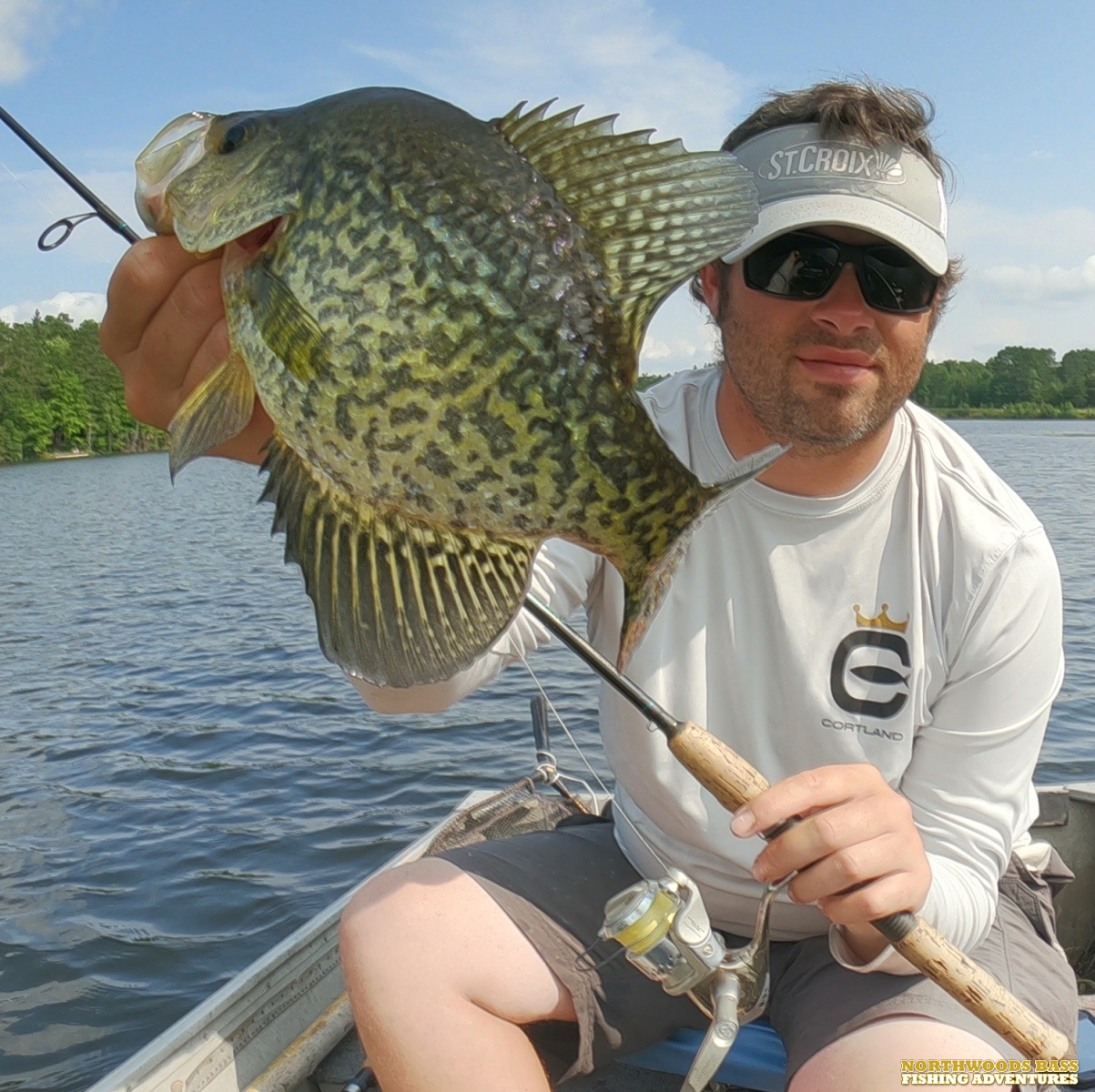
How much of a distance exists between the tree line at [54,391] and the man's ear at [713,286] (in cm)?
3383

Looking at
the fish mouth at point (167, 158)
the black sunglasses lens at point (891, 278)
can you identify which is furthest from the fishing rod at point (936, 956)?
the black sunglasses lens at point (891, 278)

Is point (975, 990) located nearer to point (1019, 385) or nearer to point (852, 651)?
point (852, 651)

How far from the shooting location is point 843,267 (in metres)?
2.57

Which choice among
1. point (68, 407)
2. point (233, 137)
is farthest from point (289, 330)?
point (68, 407)

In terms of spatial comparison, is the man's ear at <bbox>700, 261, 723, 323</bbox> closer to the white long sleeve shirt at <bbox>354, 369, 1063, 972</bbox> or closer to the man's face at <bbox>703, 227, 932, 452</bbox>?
the man's face at <bbox>703, 227, 932, 452</bbox>

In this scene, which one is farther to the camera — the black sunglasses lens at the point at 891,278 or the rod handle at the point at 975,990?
the black sunglasses lens at the point at 891,278

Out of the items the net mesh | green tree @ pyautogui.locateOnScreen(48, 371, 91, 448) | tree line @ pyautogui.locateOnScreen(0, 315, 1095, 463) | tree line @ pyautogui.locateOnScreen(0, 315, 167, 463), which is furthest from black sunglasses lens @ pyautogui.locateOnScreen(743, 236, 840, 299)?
green tree @ pyautogui.locateOnScreen(48, 371, 91, 448)

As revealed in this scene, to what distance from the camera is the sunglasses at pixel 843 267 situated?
2555mm

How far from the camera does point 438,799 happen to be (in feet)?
27.1

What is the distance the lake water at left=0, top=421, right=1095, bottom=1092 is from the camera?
5.95 m

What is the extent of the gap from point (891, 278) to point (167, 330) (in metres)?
1.73

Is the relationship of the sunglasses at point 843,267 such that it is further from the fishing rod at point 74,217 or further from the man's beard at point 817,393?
the fishing rod at point 74,217

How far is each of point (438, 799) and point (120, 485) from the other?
111 feet

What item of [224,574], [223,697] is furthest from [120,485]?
[223,697]
